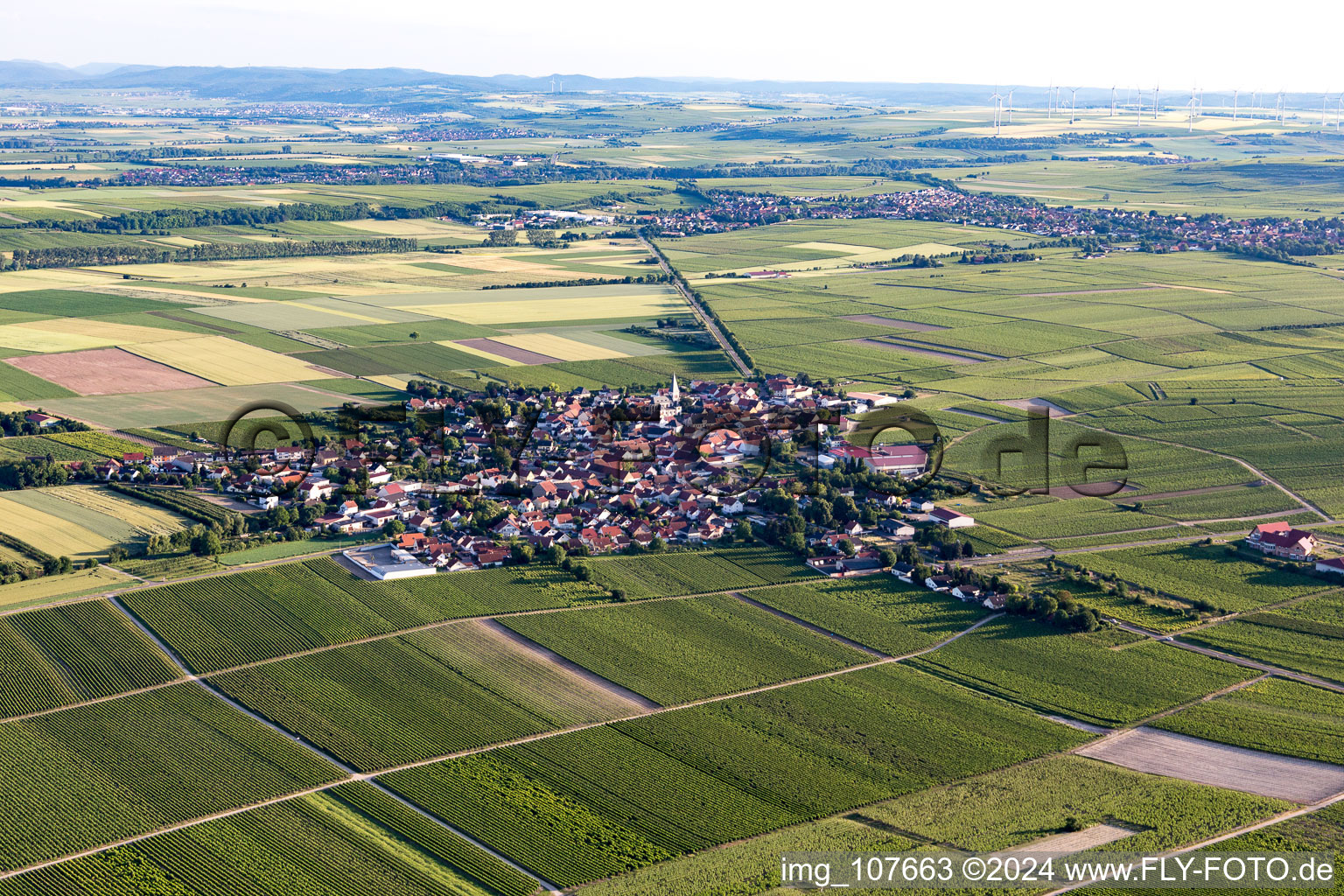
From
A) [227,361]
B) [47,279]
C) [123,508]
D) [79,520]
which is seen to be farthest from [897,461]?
[47,279]

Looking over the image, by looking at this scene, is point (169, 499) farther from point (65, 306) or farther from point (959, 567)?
point (65, 306)

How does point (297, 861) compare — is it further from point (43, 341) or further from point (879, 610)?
point (43, 341)

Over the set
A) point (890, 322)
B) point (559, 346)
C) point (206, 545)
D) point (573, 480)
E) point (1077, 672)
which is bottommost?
point (1077, 672)

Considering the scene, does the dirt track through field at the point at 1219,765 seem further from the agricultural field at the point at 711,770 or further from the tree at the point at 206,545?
the tree at the point at 206,545

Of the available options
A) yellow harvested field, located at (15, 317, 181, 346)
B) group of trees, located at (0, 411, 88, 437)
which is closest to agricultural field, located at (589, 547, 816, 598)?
group of trees, located at (0, 411, 88, 437)

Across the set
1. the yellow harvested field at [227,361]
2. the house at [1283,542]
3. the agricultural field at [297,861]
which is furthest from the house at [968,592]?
the yellow harvested field at [227,361]

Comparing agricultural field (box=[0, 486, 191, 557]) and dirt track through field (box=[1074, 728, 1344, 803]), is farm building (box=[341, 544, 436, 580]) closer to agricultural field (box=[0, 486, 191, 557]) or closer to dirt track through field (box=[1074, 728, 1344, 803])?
agricultural field (box=[0, 486, 191, 557])
